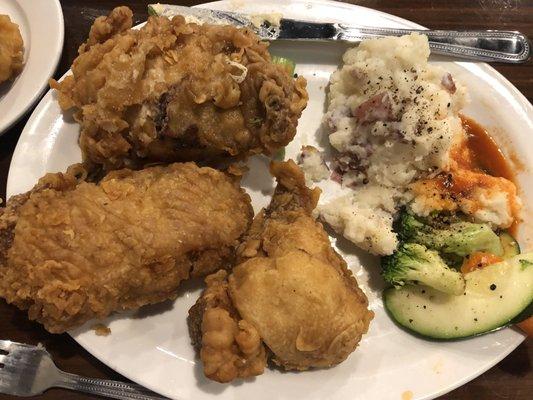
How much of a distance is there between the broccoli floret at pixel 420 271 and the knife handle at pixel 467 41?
148cm

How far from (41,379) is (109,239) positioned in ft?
3.44

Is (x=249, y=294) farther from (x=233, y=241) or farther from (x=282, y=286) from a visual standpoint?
(x=233, y=241)

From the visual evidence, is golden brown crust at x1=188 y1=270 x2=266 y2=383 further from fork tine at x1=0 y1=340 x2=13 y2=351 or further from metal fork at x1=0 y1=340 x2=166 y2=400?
fork tine at x1=0 y1=340 x2=13 y2=351

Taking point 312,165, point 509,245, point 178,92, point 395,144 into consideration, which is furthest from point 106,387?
point 509,245

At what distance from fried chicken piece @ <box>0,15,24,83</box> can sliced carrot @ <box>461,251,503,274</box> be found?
327 centimetres

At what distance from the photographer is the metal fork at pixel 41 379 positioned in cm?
288

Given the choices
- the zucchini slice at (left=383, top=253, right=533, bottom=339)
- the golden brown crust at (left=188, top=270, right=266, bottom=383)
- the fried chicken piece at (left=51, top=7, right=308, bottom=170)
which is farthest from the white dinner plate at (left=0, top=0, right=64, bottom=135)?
the zucchini slice at (left=383, top=253, right=533, bottom=339)

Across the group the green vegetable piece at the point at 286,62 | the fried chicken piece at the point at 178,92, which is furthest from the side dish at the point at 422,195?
the fried chicken piece at the point at 178,92

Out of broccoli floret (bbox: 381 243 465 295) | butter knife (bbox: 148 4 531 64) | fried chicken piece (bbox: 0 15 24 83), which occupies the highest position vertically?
butter knife (bbox: 148 4 531 64)

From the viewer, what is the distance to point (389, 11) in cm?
411

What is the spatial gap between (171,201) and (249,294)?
2.11 ft

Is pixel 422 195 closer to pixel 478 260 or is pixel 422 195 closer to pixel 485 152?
pixel 478 260

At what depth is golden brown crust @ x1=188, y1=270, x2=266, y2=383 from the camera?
8.02 ft

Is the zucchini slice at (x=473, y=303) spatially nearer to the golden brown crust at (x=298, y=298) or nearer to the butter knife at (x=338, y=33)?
the golden brown crust at (x=298, y=298)
